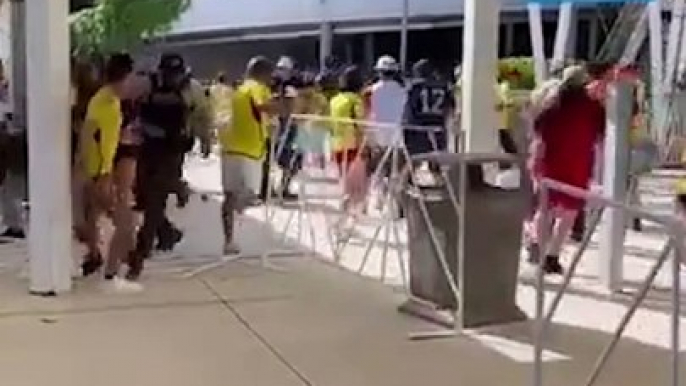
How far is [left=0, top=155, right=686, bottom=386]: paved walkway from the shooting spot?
645cm

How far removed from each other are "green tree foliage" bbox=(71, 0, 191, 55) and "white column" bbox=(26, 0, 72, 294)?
26.6ft

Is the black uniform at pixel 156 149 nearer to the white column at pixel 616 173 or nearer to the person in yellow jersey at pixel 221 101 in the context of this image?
the person in yellow jersey at pixel 221 101

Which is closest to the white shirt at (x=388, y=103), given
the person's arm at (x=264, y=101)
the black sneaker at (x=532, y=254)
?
the person's arm at (x=264, y=101)

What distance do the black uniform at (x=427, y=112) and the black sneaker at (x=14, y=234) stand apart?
3709 mm

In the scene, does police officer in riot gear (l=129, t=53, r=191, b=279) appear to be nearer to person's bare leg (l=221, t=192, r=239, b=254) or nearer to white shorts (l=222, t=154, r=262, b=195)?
white shorts (l=222, t=154, r=262, b=195)

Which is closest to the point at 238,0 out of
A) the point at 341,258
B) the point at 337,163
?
the point at 337,163

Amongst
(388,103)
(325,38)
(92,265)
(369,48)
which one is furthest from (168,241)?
(369,48)

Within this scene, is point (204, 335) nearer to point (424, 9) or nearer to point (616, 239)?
point (616, 239)

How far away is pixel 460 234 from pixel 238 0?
85.9 ft

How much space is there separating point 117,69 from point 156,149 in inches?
31.5

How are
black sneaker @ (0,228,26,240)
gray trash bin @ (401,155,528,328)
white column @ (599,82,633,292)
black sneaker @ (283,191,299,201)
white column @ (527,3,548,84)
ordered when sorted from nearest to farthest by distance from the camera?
1. gray trash bin @ (401,155,528,328)
2. white column @ (599,82,633,292)
3. black sneaker @ (0,228,26,240)
4. black sneaker @ (283,191,299,201)
5. white column @ (527,3,548,84)

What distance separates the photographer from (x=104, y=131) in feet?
26.9

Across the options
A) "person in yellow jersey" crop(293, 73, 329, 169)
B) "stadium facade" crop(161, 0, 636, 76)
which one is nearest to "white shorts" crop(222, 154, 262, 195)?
"person in yellow jersey" crop(293, 73, 329, 169)

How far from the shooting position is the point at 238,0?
107 feet
